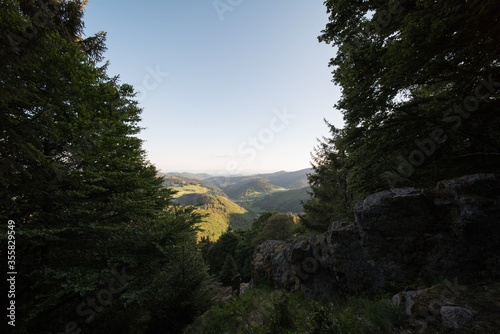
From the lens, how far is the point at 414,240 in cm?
578

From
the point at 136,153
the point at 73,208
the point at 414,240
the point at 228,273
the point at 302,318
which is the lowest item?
the point at 228,273

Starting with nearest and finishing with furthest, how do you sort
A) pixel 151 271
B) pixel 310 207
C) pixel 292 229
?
1. pixel 151 271
2. pixel 310 207
3. pixel 292 229

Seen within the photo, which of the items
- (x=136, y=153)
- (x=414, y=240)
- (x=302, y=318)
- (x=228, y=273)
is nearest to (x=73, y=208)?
(x=136, y=153)

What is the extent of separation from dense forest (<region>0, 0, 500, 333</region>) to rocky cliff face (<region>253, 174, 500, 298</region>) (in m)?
1.21

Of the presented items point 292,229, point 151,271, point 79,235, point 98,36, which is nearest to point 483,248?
point 151,271

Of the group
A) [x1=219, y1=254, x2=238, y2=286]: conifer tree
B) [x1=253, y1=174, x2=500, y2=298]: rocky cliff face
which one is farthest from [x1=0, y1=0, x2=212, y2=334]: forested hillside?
[x1=219, y1=254, x2=238, y2=286]: conifer tree

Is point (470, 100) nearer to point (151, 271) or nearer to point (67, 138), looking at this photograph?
point (151, 271)

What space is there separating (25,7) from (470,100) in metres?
19.2

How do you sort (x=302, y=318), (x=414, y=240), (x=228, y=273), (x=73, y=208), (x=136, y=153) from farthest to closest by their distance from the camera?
(x=228, y=273), (x=136, y=153), (x=73, y=208), (x=414, y=240), (x=302, y=318)

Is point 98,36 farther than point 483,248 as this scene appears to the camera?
Yes

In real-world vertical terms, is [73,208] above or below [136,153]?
below

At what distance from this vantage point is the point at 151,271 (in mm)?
8805

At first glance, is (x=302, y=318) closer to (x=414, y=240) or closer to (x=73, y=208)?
(x=414, y=240)

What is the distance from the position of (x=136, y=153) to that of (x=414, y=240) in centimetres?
1380
